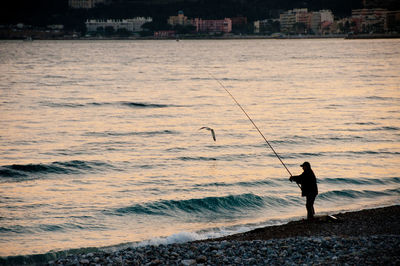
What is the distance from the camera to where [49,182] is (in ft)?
50.6

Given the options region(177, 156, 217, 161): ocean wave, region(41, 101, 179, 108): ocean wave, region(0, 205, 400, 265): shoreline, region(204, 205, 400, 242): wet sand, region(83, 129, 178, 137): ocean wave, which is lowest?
region(177, 156, 217, 161): ocean wave

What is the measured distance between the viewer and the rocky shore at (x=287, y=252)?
309 inches

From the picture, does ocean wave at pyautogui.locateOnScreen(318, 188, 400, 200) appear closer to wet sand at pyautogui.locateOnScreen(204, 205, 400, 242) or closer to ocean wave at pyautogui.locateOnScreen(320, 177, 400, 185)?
ocean wave at pyautogui.locateOnScreen(320, 177, 400, 185)

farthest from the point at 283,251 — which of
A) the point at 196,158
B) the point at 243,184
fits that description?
the point at 196,158

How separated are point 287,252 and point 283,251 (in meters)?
0.08

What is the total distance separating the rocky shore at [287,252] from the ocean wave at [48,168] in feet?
26.3

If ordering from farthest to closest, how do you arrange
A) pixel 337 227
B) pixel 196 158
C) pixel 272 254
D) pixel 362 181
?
pixel 196 158 < pixel 362 181 < pixel 337 227 < pixel 272 254

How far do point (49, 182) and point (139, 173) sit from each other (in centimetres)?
255

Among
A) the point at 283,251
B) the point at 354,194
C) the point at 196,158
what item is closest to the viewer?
the point at 283,251

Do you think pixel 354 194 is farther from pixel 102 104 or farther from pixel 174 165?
pixel 102 104

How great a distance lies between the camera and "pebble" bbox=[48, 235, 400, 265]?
25.6 feet

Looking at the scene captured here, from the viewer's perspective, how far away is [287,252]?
8.28m

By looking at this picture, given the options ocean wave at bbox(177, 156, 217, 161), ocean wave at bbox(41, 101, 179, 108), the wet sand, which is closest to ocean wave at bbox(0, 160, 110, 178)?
ocean wave at bbox(177, 156, 217, 161)

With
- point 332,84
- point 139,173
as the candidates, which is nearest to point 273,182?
point 139,173
